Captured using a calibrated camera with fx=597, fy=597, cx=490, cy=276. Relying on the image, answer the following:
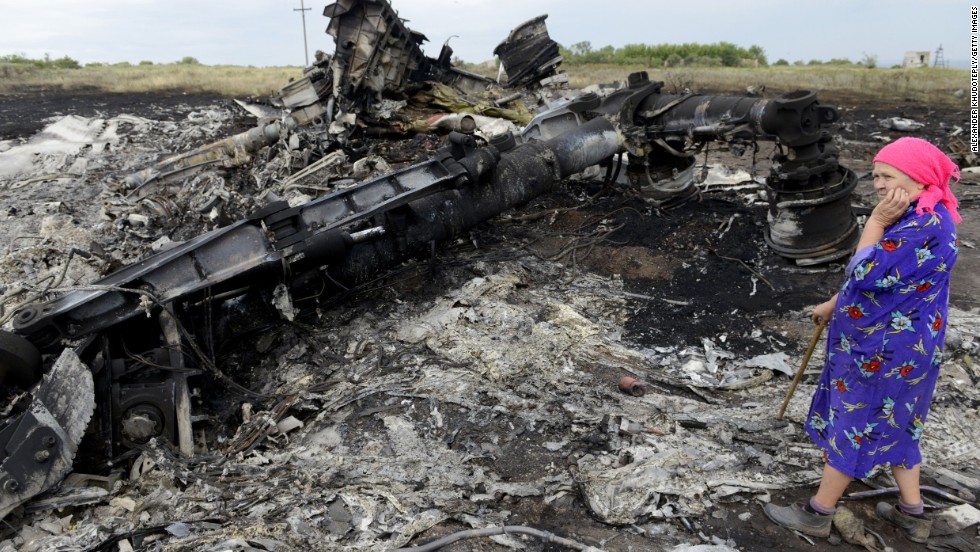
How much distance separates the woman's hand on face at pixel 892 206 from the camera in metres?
2.52

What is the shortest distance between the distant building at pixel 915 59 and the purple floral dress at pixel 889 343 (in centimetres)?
3208

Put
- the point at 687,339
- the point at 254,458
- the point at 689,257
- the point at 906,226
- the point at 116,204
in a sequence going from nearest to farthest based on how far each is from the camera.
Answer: the point at 906,226 → the point at 254,458 → the point at 687,339 → the point at 689,257 → the point at 116,204

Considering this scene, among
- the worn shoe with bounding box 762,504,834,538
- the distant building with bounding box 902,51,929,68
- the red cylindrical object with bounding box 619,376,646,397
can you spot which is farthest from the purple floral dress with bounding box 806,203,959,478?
the distant building with bounding box 902,51,929,68

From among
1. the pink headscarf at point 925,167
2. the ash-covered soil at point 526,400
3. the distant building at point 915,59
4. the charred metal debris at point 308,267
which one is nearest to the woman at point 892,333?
the pink headscarf at point 925,167

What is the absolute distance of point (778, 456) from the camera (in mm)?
3504

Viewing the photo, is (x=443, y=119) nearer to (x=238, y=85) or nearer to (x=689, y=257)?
(x=689, y=257)

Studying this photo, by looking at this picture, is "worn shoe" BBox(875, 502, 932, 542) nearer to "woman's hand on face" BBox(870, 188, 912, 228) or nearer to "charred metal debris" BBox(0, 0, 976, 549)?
"charred metal debris" BBox(0, 0, 976, 549)

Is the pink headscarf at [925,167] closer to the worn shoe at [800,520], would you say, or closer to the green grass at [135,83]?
the worn shoe at [800,520]

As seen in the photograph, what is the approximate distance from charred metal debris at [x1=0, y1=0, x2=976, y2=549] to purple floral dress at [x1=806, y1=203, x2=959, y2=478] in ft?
2.28

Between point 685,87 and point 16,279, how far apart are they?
1879 cm

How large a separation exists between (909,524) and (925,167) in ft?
5.61

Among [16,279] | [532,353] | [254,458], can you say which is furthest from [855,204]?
[16,279]

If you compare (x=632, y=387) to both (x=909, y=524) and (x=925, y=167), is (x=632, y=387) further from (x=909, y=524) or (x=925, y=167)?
(x=925, y=167)

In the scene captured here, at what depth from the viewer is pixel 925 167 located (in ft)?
8.20
